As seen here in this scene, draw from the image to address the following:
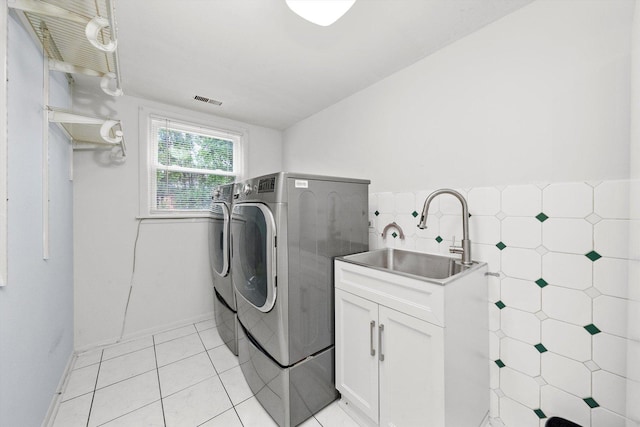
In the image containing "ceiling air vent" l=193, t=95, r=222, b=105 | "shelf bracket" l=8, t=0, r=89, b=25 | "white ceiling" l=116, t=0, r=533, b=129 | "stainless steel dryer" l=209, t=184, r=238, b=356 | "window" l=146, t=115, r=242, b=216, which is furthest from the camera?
"window" l=146, t=115, r=242, b=216

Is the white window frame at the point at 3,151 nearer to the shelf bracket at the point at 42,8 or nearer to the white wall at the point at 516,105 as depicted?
the shelf bracket at the point at 42,8

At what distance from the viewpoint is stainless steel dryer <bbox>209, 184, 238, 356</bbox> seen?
82.4 inches

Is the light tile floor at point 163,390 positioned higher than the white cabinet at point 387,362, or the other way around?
the white cabinet at point 387,362

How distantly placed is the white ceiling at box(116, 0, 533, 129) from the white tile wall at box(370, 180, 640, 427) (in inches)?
40.4

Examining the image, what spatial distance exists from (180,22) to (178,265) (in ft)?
7.11

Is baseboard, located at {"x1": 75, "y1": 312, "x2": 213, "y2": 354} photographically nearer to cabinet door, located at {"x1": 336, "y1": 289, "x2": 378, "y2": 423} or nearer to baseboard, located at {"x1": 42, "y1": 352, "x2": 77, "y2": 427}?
baseboard, located at {"x1": 42, "y1": 352, "x2": 77, "y2": 427}

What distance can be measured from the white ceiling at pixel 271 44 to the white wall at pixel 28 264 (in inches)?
22.5

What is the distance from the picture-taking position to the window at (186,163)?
8.14 feet

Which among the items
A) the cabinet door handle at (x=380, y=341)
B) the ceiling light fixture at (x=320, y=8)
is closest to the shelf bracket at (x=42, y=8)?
the ceiling light fixture at (x=320, y=8)

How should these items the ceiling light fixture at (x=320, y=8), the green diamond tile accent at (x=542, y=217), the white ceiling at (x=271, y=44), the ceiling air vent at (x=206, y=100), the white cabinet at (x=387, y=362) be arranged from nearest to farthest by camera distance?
the ceiling light fixture at (x=320, y=8) < the white cabinet at (x=387, y=362) < the green diamond tile accent at (x=542, y=217) < the white ceiling at (x=271, y=44) < the ceiling air vent at (x=206, y=100)

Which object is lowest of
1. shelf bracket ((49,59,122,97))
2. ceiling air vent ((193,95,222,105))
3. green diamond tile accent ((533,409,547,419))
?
green diamond tile accent ((533,409,547,419))

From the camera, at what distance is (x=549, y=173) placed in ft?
3.93

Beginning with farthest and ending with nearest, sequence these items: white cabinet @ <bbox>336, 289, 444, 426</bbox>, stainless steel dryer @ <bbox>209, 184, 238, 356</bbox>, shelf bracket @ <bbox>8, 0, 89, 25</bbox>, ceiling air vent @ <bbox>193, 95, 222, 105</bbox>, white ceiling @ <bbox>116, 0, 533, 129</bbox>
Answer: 1. ceiling air vent @ <bbox>193, 95, 222, 105</bbox>
2. stainless steel dryer @ <bbox>209, 184, 238, 356</bbox>
3. white ceiling @ <bbox>116, 0, 533, 129</bbox>
4. white cabinet @ <bbox>336, 289, 444, 426</bbox>
5. shelf bracket @ <bbox>8, 0, 89, 25</bbox>

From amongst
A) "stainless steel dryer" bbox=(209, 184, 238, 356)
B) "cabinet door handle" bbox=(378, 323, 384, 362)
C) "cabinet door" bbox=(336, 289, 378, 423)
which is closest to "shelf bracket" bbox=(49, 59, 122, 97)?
"stainless steel dryer" bbox=(209, 184, 238, 356)
